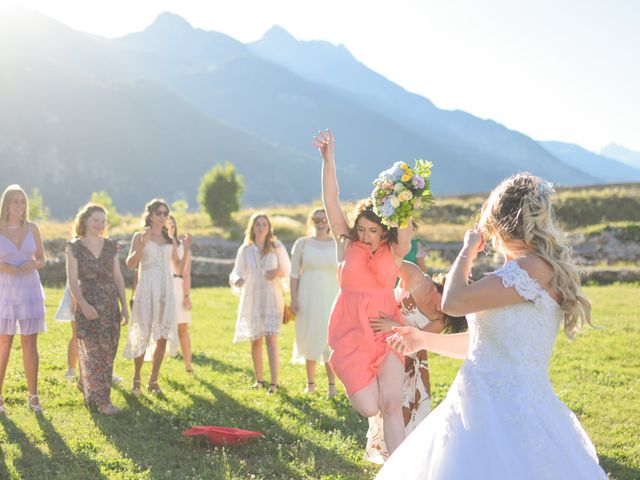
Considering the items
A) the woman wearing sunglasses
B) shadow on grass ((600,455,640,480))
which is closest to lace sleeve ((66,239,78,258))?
the woman wearing sunglasses

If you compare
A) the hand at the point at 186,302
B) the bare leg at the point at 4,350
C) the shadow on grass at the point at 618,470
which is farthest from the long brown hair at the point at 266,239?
the shadow on grass at the point at 618,470

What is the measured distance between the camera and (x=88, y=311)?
8.82m

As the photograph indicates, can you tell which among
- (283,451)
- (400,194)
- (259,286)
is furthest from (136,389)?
(400,194)

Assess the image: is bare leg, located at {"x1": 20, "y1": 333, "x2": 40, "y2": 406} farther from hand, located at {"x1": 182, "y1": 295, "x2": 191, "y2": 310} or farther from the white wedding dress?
the white wedding dress

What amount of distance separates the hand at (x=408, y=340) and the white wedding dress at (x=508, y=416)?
944mm

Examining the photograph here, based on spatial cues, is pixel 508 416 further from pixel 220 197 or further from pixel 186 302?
pixel 220 197

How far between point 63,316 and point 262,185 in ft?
606

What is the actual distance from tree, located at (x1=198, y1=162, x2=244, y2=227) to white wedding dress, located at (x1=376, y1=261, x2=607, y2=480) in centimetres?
3958

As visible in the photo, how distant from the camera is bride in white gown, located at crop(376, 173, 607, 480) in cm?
399

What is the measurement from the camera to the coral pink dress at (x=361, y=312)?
572cm

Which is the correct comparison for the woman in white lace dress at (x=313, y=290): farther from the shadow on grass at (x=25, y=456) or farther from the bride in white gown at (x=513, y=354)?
the bride in white gown at (x=513, y=354)

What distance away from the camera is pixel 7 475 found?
651cm

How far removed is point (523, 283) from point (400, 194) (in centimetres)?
177

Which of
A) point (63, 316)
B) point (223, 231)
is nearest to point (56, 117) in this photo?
point (223, 231)
